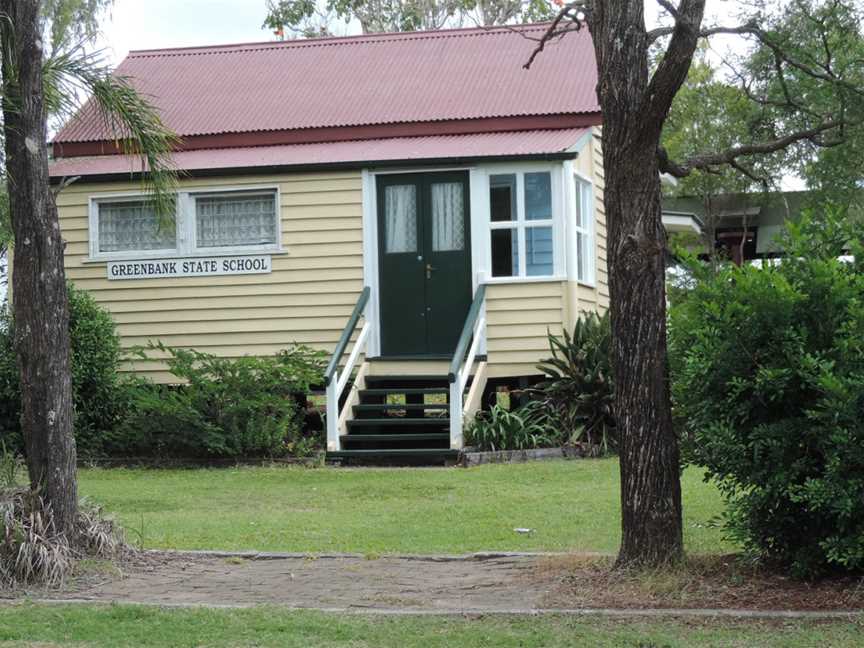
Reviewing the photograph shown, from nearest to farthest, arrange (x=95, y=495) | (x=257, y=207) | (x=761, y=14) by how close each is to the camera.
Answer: (x=761, y=14) → (x=95, y=495) → (x=257, y=207)

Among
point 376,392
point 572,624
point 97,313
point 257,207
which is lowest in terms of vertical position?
point 572,624

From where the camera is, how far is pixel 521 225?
16625mm

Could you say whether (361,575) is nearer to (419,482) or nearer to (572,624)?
(572,624)

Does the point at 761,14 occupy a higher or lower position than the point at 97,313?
higher

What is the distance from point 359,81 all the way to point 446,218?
3347 mm

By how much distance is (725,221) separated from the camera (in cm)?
3381

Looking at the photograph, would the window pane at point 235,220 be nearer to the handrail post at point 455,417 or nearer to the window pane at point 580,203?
the handrail post at point 455,417

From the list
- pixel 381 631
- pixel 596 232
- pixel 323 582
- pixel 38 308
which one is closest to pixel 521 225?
pixel 596 232

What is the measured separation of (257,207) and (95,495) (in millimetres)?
5798

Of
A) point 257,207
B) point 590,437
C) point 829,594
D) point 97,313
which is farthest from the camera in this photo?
point 257,207

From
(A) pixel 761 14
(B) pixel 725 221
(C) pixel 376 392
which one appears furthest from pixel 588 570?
(B) pixel 725 221

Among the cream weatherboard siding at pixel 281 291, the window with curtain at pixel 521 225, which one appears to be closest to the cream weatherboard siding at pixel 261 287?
the cream weatherboard siding at pixel 281 291

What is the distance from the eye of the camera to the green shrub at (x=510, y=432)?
15.2 m

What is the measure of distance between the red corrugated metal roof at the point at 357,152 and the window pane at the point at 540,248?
3.62ft
